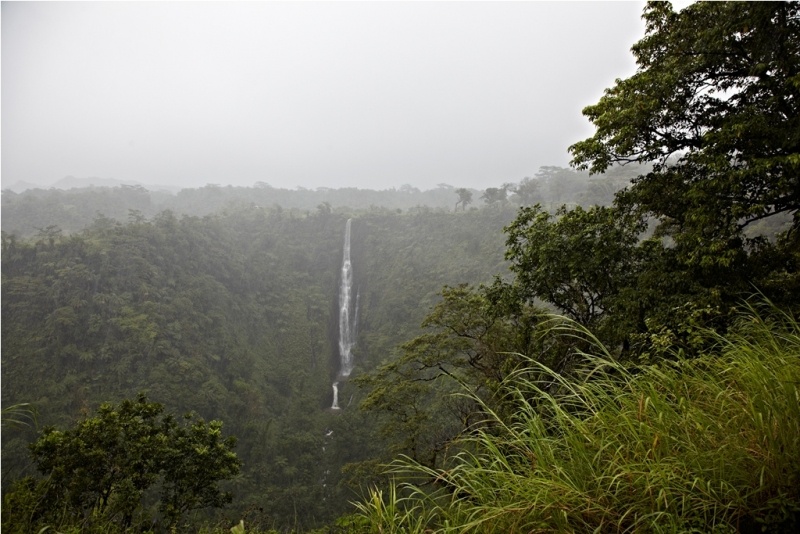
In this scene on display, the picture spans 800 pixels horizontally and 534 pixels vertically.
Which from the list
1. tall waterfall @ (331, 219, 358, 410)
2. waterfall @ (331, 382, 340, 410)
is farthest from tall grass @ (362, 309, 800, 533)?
tall waterfall @ (331, 219, 358, 410)

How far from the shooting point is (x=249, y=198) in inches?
2470

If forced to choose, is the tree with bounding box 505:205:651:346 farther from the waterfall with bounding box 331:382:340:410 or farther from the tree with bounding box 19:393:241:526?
the waterfall with bounding box 331:382:340:410

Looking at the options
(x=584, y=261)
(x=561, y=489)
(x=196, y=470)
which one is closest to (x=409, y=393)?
(x=196, y=470)

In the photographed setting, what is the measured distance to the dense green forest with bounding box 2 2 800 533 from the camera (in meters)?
1.28

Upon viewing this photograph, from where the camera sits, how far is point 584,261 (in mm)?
6320

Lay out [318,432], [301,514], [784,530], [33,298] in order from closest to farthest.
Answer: [784,530] → [301,514] → [33,298] → [318,432]

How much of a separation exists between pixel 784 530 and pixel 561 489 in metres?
0.59

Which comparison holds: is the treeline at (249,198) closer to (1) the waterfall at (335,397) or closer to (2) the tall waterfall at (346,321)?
(2) the tall waterfall at (346,321)

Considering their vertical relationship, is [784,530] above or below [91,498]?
above

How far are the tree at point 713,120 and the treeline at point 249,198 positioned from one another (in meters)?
14.5

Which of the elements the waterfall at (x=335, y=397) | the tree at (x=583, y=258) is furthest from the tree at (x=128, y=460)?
the waterfall at (x=335, y=397)

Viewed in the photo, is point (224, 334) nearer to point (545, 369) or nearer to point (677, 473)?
point (545, 369)

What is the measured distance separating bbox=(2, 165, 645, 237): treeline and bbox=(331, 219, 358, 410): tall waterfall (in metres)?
10.3

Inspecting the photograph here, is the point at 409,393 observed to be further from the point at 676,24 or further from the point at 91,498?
the point at 676,24
